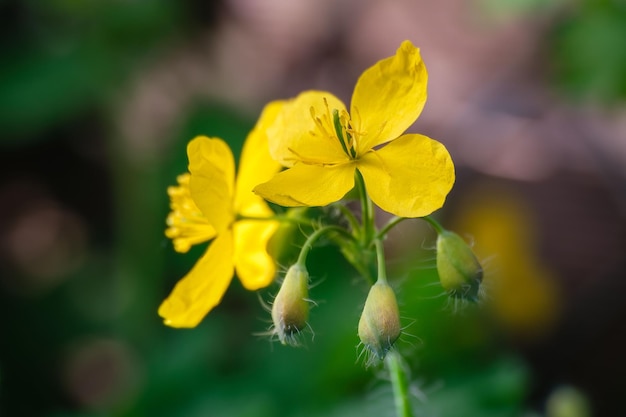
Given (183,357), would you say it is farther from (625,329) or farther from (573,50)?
(573,50)

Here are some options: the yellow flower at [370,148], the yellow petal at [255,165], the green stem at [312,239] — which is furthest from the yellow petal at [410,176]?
the yellow petal at [255,165]

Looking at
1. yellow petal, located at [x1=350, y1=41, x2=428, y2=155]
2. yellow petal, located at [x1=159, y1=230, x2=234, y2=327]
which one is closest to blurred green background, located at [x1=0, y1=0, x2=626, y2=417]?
yellow petal, located at [x1=159, y1=230, x2=234, y2=327]

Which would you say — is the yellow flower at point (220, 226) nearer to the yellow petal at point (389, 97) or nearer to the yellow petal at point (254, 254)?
the yellow petal at point (254, 254)

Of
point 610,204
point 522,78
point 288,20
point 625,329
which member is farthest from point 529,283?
point 288,20

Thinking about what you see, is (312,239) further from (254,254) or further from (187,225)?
(187,225)

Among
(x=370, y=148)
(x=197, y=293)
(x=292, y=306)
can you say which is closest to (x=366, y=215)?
(x=370, y=148)
